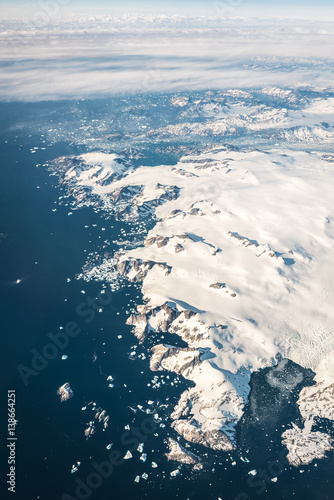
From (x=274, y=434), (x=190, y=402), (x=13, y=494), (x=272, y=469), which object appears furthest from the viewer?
(x=190, y=402)

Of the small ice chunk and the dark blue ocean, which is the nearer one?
the dark blue ocean

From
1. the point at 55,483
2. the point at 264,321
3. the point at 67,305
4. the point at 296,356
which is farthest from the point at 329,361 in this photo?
the point at 67,305

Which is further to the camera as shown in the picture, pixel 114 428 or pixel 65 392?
pixel 65 392

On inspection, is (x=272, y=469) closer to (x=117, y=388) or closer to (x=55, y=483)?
(x=117, y=388)

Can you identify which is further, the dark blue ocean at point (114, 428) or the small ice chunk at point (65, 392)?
the small ice chunk at point (65, 392)

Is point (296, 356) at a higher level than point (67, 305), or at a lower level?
lower

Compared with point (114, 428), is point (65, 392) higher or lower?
higher

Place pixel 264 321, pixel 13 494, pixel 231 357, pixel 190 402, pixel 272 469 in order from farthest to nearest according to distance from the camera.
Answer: pixel 264 321
pixel 231 357
pixel 190 402
pixel 272 469
pixel 13 494

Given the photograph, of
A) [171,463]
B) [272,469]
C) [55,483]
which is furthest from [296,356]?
[55,483]

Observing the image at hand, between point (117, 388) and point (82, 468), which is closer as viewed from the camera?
point (82, 468)
